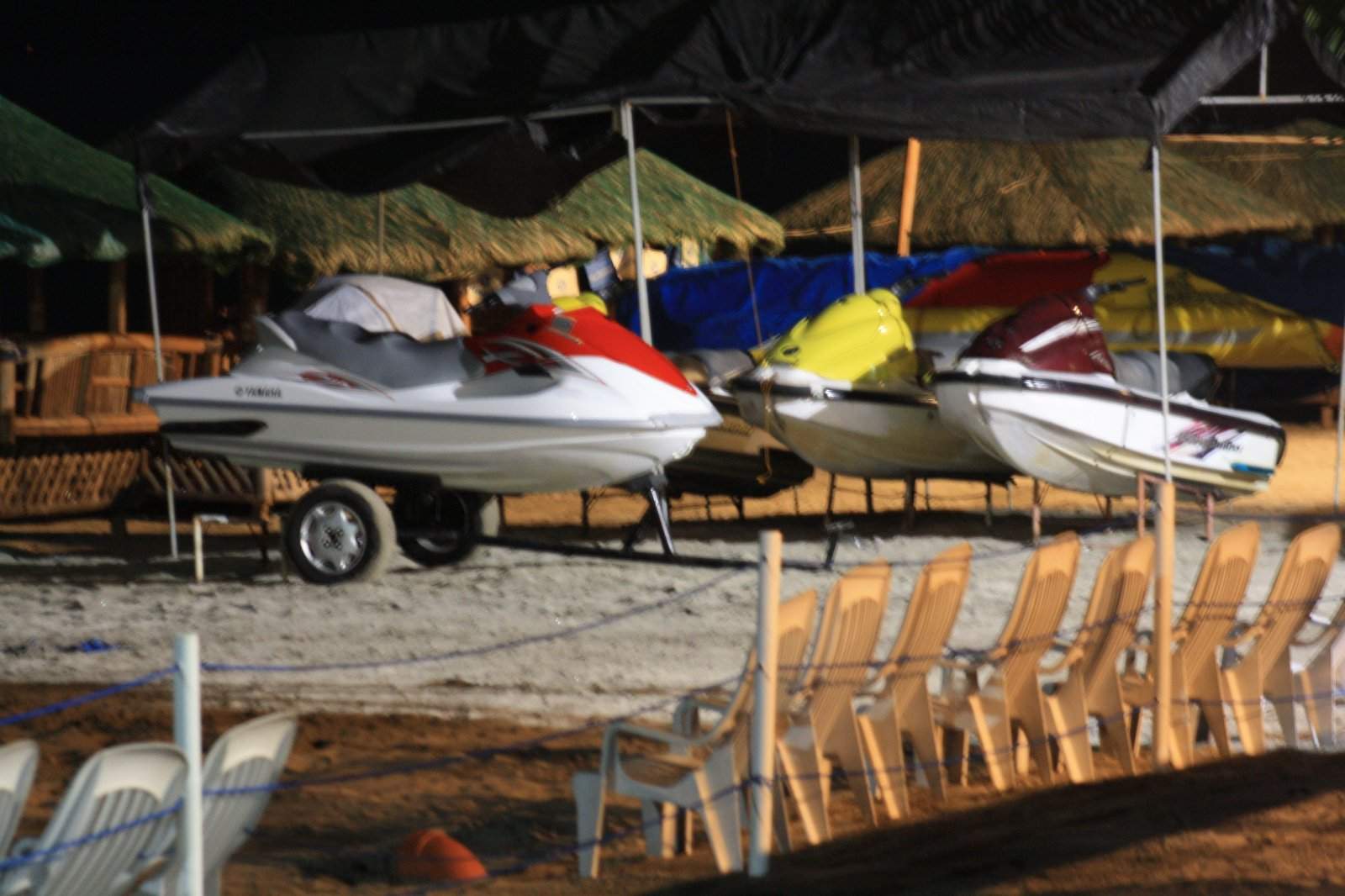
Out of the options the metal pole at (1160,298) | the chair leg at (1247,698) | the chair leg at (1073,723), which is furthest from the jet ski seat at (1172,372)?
the chair leg at (1073,723)

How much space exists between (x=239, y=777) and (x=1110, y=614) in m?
3.44

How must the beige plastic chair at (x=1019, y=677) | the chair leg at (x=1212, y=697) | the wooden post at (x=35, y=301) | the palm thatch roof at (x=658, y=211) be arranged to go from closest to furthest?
the beige plastic chair at (x=1019, y=677) < the chair leg at (x=1212, y=697) < the wooden post at (x=35, y=301) < the palm thatch roof at (x=658, y=211)

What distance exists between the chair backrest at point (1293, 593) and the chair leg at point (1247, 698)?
0.27 feet

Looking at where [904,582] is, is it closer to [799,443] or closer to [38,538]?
[799,443]

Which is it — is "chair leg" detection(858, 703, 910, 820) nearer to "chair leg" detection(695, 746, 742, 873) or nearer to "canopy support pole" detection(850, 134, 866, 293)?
"chair leg" detection(695, 746, 742, 873)

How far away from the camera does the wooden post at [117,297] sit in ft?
51.0

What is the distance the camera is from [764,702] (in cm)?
605

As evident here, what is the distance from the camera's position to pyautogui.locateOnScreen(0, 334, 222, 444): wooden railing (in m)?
14.5

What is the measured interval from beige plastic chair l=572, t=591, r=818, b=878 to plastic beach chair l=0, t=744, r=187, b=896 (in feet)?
5.68

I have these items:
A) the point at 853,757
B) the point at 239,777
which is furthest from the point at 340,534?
the point at 239,777

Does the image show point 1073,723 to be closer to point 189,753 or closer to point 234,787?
point 234,787

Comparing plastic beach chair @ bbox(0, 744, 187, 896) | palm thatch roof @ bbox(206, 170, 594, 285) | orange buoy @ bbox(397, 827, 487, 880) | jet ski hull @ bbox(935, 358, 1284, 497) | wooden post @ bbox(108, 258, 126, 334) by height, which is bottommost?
orange buoy @ bbox(397, 827, 487, 880)

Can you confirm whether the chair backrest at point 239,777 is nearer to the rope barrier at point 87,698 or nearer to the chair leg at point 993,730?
the rope barrier at point 87,698

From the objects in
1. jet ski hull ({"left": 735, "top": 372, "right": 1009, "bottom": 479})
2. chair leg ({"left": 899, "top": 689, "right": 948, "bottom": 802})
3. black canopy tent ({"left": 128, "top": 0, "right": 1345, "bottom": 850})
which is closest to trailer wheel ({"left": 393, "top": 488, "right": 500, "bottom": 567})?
black canopy tent ({"left": 128, "top": 0, "right": 1345, "bottom": 850})
